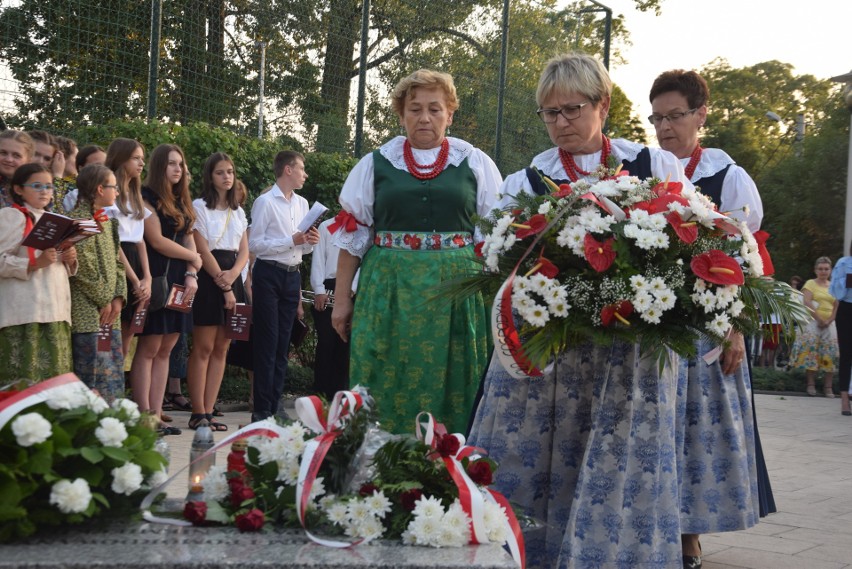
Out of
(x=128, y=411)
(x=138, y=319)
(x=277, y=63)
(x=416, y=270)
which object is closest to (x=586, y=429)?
(x=416, y=270)

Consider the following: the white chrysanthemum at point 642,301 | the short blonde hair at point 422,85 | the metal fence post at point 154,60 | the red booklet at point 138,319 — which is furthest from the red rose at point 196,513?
the metal fence post at point 154,60

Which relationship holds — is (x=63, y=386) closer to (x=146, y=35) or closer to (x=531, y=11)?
(x=146, y=35)

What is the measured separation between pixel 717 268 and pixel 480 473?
1.17 m

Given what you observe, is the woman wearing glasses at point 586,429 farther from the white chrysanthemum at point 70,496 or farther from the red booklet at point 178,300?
the red booklet at point 178,300

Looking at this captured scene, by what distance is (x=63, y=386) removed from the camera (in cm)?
263

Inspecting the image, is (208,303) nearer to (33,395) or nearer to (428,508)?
(33,395)

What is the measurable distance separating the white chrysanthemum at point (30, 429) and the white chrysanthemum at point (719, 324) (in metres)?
2.08

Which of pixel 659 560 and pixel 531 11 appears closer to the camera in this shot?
pixel 659 560

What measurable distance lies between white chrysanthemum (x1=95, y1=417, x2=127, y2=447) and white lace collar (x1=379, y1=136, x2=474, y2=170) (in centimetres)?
258

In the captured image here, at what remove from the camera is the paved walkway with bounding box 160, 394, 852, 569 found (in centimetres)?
509

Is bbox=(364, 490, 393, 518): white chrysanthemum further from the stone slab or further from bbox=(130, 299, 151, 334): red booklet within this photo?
bbox=(130, 299, 151, 334): red booklet

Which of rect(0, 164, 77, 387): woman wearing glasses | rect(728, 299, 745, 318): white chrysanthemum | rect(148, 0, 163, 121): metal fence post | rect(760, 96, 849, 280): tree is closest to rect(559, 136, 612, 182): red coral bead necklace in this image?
rect(728, 299, 745, 318): white chrysanthemum

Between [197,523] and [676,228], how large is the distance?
178 centimetres

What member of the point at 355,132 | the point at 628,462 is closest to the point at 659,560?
the point at 628,462
